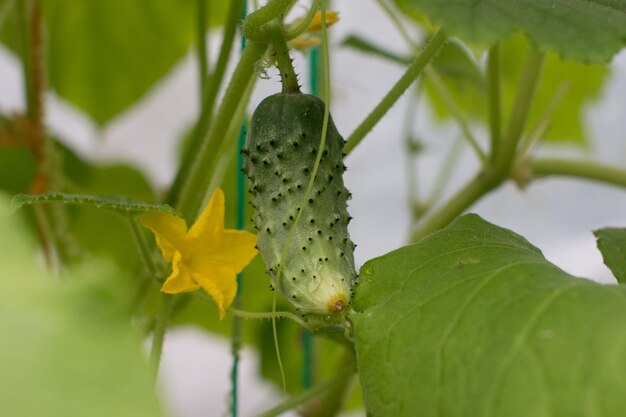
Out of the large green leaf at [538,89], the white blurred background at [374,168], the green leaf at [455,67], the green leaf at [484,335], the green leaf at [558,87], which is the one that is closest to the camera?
the green leaf at [484,335]

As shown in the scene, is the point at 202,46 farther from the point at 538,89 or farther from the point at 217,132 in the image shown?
the point at 538,89

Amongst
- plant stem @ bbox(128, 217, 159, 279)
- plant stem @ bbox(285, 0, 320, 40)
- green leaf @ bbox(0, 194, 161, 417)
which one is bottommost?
green leaf @ bbox(0, 194, 161, 417)

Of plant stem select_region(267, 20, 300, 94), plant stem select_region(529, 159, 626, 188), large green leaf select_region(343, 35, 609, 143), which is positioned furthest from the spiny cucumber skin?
large green leaf select_region(343, 35, 609, 143)

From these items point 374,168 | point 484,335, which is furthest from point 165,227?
point 374,168

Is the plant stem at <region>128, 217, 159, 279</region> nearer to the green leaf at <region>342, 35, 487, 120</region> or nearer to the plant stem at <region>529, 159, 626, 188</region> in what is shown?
the green leaf at <region>342, 35, 487, 120</region>

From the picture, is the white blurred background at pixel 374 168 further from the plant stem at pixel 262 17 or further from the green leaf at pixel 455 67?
the plant stem at pixel 262 17

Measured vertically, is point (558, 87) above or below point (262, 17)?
above

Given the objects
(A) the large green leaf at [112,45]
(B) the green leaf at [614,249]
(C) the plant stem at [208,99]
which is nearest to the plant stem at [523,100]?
(B) the green leaf at [614,249]
